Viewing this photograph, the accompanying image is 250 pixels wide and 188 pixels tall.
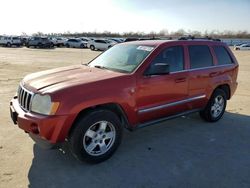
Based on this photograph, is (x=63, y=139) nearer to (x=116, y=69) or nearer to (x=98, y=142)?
(x=98, y=142)

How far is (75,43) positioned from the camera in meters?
46.9

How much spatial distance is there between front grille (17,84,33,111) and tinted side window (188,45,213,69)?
3.03m

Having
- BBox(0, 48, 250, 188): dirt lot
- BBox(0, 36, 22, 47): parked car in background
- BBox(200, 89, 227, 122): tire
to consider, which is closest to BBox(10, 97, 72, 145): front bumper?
BBox(0, 48, 250, 188): dirt lot

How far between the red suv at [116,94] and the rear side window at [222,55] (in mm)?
79

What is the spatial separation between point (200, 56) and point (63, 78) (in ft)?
9.43

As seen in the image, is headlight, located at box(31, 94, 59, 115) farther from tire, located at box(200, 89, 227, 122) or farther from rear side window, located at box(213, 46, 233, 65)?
rear side window, located at box(213, 46, 233, 65)

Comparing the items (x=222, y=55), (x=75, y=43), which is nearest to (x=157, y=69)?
(x=222, y=55)

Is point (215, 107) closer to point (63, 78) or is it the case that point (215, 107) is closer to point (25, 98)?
point (63, 78)

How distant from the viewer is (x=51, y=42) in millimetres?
45750

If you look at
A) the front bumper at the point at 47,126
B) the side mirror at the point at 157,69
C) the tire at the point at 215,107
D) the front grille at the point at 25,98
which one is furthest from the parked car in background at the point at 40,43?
the front bumper at the point at 47,126

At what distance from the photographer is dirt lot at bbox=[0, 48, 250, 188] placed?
376 cm

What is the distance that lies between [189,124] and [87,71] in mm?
2594

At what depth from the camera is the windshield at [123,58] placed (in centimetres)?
477

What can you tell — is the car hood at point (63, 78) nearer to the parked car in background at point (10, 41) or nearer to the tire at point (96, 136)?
the tire at point (96, 136)
